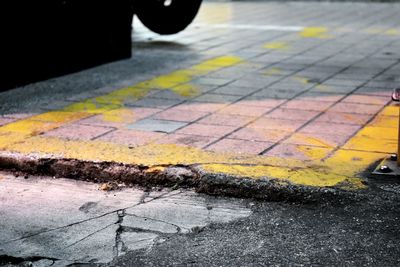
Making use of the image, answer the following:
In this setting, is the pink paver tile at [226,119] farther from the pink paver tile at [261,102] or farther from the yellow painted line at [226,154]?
the yellow painted line at [226,154]

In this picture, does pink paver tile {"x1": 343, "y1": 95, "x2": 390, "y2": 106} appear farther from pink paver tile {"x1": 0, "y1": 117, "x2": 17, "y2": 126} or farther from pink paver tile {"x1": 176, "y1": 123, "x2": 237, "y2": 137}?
pink paver tile {"x1": 0, "y1": 117, "x2": 17, "y2": 126}

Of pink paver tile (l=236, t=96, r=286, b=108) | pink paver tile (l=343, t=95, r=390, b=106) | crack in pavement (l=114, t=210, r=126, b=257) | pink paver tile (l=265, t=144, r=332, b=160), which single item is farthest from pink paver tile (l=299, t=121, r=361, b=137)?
crack in pavement (l=114, t=210, r=126, b=257)

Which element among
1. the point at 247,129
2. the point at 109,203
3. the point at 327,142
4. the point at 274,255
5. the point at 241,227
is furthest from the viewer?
the point at 247,129

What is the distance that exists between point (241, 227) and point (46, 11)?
384cm

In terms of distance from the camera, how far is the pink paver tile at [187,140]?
446cm

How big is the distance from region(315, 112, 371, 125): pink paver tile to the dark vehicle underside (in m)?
2.70

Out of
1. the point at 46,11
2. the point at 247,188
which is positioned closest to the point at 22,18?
the point at 46,11

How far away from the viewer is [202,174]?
3875mm

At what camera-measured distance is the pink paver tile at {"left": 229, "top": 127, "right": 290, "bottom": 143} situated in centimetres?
457

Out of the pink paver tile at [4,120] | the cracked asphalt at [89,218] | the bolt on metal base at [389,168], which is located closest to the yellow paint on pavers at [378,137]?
the bolt on metal base at [389,168]

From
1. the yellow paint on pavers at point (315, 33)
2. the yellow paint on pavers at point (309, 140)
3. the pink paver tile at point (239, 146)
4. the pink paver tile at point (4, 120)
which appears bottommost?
the yellow paint on pavers at point (315, 33)

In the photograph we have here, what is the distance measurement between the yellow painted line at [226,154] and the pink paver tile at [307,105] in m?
0.44

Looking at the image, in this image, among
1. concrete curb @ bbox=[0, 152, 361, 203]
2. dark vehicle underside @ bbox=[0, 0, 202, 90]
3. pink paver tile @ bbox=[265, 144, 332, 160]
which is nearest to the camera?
concrete curb @ bbox=[0, 152, 361, 203]

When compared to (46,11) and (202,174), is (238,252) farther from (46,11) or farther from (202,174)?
(46,11)
